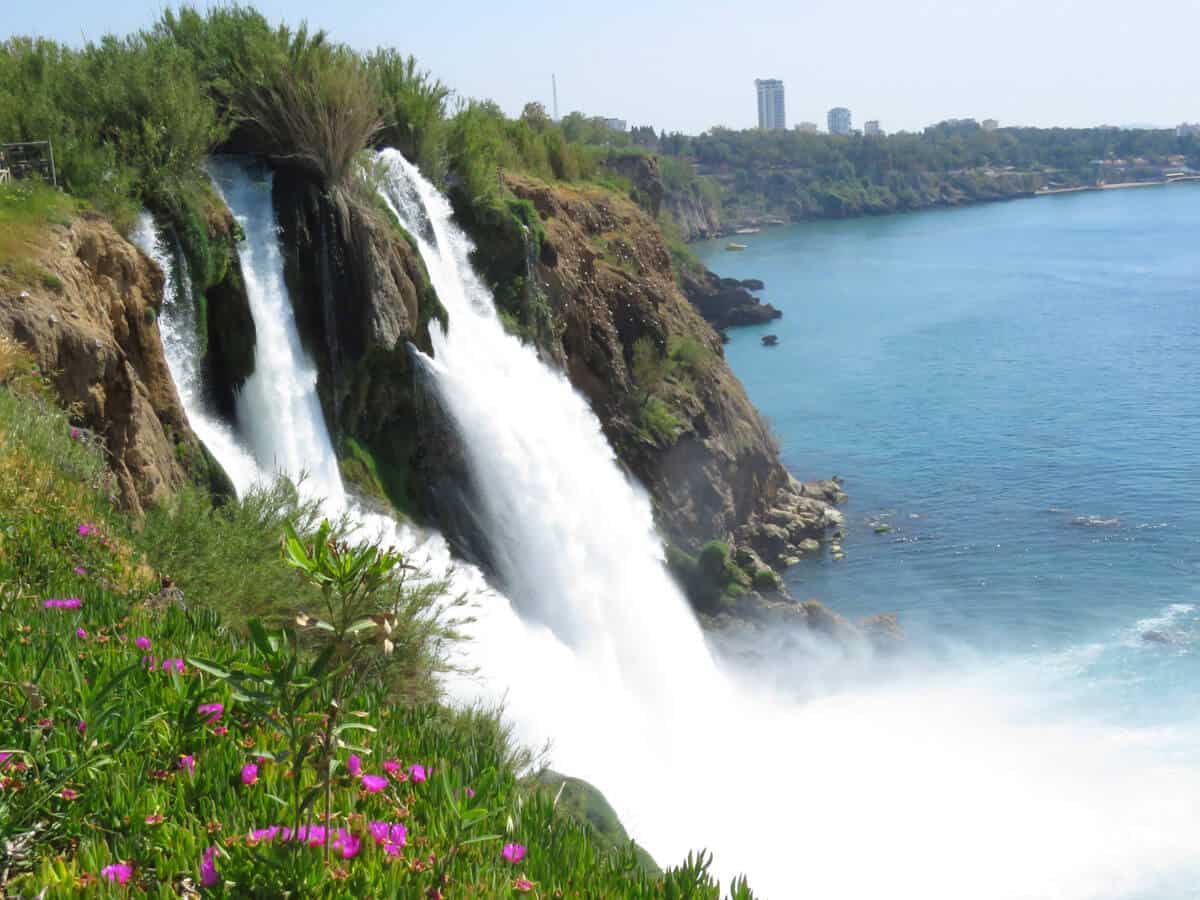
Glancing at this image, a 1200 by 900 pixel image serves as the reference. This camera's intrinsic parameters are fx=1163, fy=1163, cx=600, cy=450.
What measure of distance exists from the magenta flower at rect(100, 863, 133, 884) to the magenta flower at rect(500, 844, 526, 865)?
4.05 ft

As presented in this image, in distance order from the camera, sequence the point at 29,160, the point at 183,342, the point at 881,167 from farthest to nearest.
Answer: the point at 881,167, the point at 183,342, the point at 29,160

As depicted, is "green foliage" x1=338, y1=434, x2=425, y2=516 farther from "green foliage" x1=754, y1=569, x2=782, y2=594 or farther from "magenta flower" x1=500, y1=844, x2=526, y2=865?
"magenta flower" x1=500, y1=844, x2=526, y2=865

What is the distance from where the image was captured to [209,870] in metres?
3.51

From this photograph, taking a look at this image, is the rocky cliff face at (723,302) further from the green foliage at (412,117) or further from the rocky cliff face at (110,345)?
the rocky cliff face at (110,345)

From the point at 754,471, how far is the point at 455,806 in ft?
86.3

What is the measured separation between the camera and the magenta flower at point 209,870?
11.5 ft

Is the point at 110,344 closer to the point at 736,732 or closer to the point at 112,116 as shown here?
the point at 112,116

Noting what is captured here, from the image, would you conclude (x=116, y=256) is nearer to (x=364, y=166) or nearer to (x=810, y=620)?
(x=364, y=166)

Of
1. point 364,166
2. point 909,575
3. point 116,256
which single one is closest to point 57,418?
point 116,256

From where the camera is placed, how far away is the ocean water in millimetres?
23828

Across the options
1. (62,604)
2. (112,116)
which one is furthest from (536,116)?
(62,604)

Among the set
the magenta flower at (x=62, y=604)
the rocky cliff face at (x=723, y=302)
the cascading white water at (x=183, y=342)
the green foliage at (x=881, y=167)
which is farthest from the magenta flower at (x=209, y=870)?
the green foliage at (x=881, y=167)

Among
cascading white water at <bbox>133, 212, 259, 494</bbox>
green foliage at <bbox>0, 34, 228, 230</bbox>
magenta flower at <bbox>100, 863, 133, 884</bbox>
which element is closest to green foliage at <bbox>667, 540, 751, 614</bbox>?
cascading white water at <bbox>133, 212, 259, 494</bbox>

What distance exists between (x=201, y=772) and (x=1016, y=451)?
109 feet
